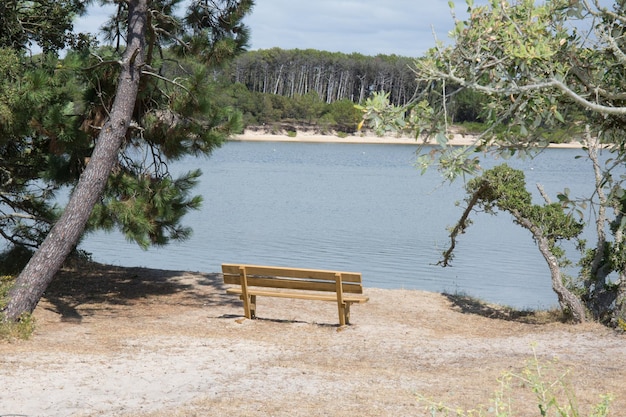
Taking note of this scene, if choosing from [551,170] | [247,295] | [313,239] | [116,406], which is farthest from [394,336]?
[551,170]

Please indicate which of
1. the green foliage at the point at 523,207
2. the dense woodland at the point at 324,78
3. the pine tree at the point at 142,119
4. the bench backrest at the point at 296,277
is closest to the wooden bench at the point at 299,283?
the bench backrest at the point at 296,277

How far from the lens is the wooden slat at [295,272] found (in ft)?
27.0

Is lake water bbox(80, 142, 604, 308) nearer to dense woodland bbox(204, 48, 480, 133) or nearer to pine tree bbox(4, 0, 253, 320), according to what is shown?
pine tree bbox(4, 0, 253, 320)

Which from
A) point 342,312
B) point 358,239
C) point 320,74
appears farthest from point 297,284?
point 320,74

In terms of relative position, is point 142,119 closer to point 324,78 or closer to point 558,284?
point 558,284

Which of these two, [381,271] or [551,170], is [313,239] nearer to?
[381,271]

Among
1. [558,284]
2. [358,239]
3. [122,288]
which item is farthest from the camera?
[358,239]

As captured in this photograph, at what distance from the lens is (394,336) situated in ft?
26.3

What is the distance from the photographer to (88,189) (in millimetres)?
8234

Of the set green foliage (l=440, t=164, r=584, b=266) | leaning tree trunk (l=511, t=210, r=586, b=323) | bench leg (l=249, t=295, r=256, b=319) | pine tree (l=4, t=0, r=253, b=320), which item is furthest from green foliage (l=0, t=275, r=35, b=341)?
leaning tree trunk (l=511, t=210, r=586, b=323)

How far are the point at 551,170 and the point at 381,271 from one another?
32.1 m

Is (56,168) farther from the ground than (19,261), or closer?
farther from the ground

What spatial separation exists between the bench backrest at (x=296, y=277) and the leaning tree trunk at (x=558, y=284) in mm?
2467

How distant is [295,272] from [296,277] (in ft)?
0.28
